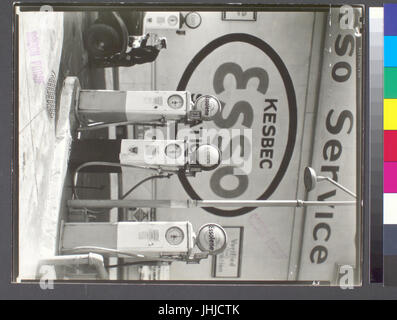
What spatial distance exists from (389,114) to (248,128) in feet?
1.68

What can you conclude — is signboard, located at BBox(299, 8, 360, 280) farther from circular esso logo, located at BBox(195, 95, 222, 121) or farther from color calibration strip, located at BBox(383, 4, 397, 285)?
circular esso logo, located at BBox(195, 95, 222, 121)

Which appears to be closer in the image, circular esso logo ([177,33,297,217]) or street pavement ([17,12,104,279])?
street pavement ([17,12,104,279])

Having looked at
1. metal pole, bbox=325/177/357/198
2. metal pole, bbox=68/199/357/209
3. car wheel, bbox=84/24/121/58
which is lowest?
Answer: metal pole, bbox=68/199/357/209

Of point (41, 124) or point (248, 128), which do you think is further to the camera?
point (248, 128)

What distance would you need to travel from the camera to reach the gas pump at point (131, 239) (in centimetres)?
230

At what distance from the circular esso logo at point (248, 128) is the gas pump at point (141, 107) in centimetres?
2

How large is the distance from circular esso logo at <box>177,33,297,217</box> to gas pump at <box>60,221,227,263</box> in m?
0.19

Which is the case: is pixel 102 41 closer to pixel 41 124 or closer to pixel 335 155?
pixel 41 124

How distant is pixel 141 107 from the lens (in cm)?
242

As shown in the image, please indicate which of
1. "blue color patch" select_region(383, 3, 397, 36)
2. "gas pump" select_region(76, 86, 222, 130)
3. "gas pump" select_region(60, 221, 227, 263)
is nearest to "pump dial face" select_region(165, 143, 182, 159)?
"gas pump" select_region(76, 86, 222, 130)

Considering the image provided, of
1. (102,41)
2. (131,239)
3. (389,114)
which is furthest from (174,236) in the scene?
(389,114)

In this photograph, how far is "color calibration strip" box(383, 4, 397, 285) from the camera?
93.7 inches

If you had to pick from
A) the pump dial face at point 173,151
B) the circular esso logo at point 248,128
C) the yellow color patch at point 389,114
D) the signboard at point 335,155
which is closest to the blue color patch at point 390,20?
the signboard at point 335,155

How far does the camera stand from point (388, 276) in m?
2.38
